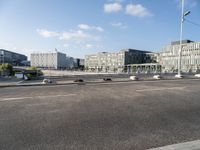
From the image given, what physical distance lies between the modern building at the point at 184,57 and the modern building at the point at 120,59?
2909cm

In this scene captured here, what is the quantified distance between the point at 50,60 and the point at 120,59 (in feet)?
234

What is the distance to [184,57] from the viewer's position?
120125 mm

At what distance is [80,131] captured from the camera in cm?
493

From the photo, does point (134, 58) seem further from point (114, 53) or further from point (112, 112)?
point (112, 112)

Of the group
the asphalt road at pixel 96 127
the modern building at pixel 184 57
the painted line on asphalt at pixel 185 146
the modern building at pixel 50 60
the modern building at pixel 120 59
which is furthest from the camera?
the modern building at pixel 50 60

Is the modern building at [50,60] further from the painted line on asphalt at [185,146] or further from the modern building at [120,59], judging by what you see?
the painted line on asphalt at [185,146]

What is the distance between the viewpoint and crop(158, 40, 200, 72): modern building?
4449 inches

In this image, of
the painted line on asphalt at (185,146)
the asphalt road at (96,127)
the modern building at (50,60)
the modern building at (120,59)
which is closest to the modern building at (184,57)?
the modern building at (120,59)

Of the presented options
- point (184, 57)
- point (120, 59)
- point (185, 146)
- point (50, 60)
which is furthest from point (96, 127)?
point (50, 60)

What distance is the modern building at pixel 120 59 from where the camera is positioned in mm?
160375

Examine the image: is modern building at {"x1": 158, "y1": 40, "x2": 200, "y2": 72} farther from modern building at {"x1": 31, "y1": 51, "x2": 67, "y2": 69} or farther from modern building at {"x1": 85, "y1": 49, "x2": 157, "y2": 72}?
modern building at {"x1": 31, "y1": 51, "x2": 67, "y2": 69}

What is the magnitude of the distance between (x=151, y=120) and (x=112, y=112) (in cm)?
148

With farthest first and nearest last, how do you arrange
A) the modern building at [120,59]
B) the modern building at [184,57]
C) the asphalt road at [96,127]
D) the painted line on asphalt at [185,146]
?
the modern building at [120,59], the modern building at [184,57], the asphalt road at [96,127], the painted line on asphalt at [185,146]

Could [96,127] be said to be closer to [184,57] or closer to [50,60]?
[184,57]
